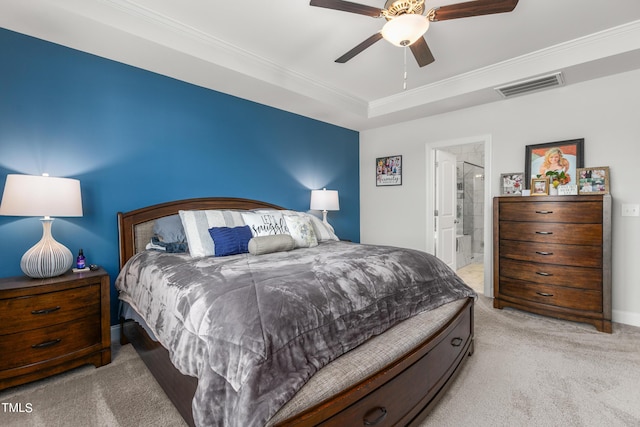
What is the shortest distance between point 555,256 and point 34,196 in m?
4.29

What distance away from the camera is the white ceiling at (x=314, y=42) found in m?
2.19

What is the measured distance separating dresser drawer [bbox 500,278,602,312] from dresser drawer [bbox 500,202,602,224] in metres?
0.66

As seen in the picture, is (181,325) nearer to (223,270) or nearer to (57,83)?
(223,270)

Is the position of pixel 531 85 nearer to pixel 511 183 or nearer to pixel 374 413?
pixel 511 183

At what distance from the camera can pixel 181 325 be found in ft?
4.50

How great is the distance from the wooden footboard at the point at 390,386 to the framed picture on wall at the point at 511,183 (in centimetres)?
204

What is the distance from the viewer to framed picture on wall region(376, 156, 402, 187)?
4.57 metres

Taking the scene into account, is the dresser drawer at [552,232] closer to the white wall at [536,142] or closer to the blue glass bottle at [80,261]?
the white wall at [536,142]

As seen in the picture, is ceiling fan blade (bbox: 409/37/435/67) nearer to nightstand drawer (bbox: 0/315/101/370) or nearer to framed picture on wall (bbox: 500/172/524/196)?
framed picture on wall (bbox: 500/172/524/196)

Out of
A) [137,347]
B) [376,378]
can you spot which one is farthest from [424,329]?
[137,347]

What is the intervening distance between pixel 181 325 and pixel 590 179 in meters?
3.81

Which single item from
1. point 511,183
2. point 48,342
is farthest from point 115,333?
point 511,183

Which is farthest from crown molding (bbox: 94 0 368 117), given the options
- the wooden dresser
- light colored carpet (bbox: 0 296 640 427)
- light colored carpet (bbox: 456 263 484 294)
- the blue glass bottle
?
light colored carpet (bbox: 456 263 484 294)

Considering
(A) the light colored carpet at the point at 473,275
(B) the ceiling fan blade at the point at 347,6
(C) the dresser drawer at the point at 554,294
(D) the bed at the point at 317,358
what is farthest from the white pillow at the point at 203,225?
(A) the light colored carpet at the point at 473,275
